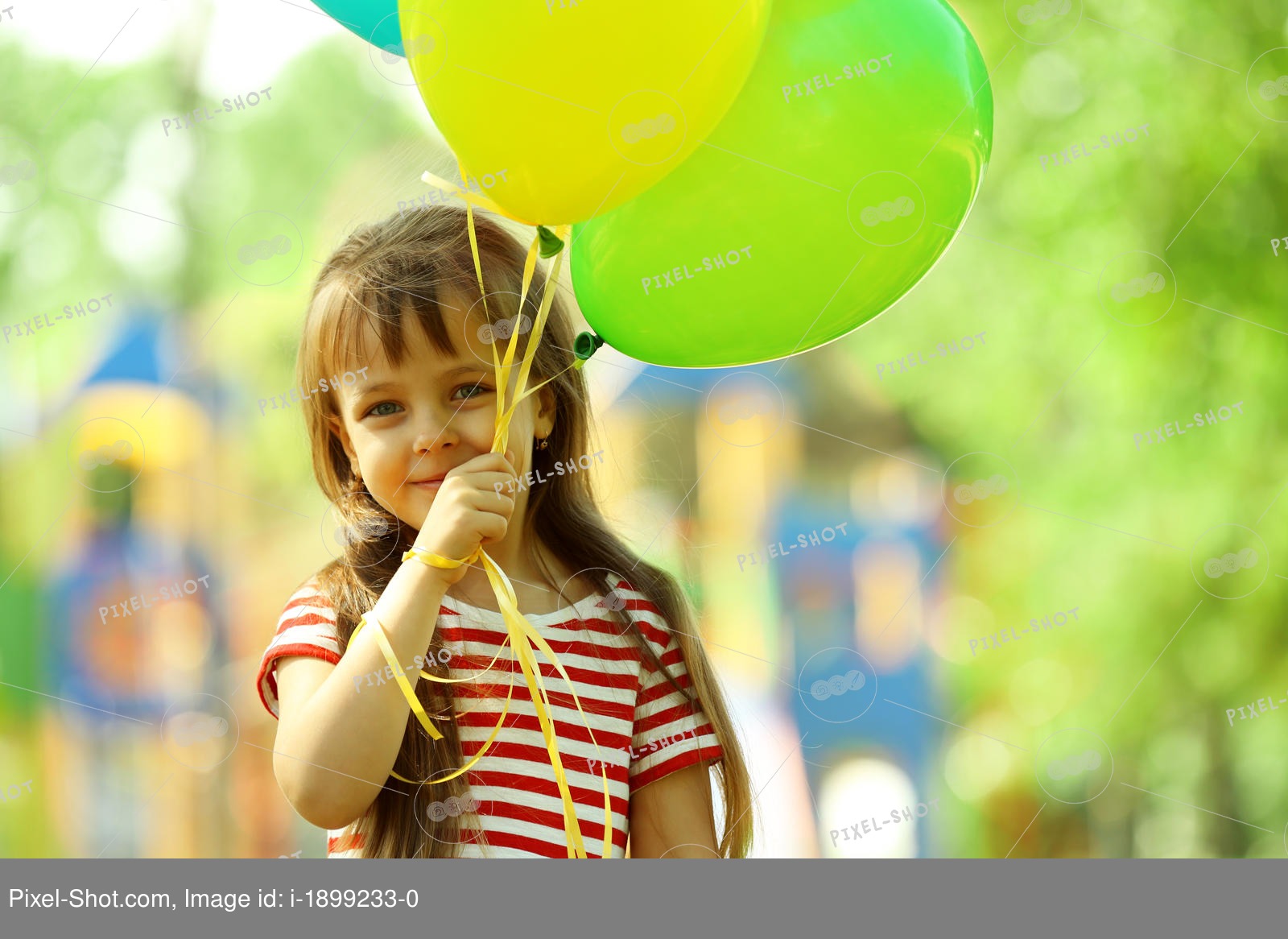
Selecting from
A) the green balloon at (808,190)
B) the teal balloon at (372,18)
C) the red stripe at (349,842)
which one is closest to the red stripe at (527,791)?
the red stripe at (349,842)

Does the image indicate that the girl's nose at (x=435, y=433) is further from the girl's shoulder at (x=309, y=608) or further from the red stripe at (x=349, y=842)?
the red stripe at (x=349, y=842)

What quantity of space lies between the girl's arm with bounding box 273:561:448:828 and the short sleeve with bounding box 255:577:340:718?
50mm

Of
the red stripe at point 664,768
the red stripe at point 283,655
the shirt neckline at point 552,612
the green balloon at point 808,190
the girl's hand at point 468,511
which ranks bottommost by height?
the red stripe at point 664,768

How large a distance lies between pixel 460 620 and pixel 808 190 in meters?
0.45

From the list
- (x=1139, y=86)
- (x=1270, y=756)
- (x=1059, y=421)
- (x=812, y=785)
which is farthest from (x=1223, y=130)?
(x=812, y=785)

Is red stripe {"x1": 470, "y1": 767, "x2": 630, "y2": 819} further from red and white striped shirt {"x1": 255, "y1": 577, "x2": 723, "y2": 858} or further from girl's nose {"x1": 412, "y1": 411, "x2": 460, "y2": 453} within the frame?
girl's nose {"x1": 412, "y1": 411, "x2": 460, "y2": 453}

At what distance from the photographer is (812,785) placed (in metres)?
3.05

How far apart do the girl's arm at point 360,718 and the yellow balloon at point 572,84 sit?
30 centimetres

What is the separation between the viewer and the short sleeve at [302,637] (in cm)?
82

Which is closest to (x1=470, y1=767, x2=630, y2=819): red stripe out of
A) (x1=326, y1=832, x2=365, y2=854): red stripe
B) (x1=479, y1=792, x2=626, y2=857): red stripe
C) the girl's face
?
(x1=479, y1=792, x2=626, y2=857): red stripe

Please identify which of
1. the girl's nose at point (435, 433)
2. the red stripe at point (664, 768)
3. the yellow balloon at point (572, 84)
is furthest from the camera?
the red stripe at point (664, 768)
